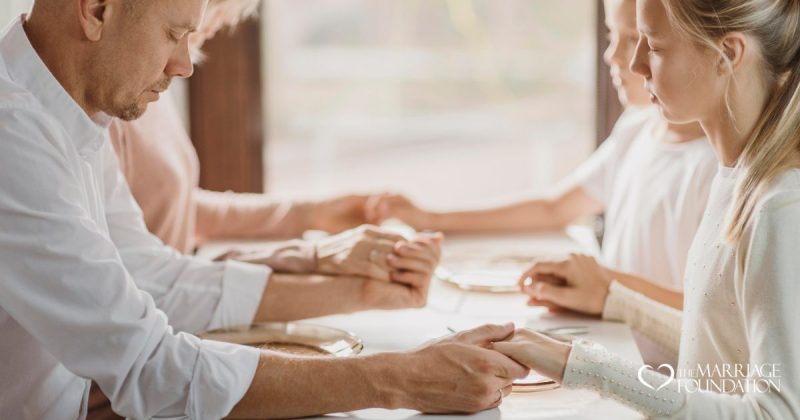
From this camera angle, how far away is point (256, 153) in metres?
3.19

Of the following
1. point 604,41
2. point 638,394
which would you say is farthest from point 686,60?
point 604,41

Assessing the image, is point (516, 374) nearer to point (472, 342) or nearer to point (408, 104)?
point (472, 342)

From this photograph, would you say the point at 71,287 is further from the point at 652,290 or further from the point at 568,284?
the point at 652,290

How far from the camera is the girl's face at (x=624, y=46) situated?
1.96 metres

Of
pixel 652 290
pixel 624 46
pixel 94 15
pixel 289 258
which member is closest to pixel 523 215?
pixel 624 46

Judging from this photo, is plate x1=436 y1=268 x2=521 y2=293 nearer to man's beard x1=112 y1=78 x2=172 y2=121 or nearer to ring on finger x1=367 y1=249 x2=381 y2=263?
ring on finger x1=367 y1=249 x2=381 y2=263

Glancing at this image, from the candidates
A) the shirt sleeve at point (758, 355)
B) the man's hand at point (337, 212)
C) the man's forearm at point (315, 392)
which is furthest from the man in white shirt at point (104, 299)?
the man's hand at point (337, 212)

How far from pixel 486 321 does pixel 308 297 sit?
31cm

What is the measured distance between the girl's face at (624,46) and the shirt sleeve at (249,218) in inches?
33.8

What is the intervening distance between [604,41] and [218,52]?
1.17 metres

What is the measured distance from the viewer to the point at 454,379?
4.01 ft

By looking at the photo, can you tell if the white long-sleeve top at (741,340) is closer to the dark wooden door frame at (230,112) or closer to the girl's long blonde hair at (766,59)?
the girl's long blonde hair at (766,59)

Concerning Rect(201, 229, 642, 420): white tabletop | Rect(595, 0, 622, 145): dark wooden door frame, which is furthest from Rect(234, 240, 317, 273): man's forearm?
Rect(595, 0, 622, 145): dark wooden door frame

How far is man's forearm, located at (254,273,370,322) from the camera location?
173 centimetres
